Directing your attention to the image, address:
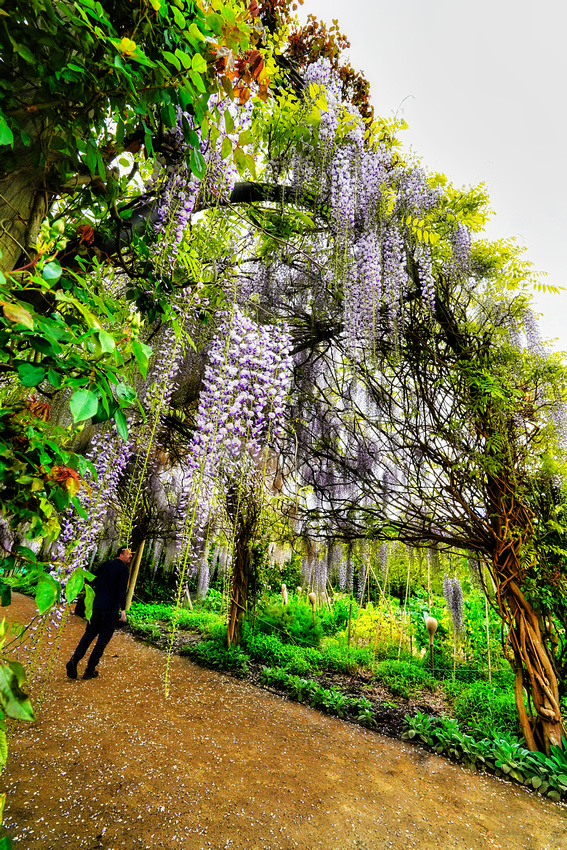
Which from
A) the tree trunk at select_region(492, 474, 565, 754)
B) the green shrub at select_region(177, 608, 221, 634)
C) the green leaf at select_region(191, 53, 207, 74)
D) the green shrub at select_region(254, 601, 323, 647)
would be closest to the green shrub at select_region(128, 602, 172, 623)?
the green shrub at select_region(177, 608, 221, 634)

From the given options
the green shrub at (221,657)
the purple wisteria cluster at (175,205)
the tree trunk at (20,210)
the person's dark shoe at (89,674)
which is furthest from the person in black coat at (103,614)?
the tree trunk at (20,210)

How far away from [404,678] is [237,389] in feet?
13.6

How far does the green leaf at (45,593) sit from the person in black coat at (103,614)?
3.04 meters

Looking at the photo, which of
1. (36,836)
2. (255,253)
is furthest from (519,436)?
(36,836)

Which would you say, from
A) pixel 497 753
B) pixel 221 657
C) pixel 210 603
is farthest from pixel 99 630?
pixel 210 603

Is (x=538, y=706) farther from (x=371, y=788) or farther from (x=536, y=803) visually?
(x=371, y=788)

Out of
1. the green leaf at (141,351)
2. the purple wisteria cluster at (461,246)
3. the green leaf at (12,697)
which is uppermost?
the purple wisteria cluster at (461,246)

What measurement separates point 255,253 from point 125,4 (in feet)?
7.92

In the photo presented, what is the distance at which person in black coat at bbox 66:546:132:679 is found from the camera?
11.4 ft

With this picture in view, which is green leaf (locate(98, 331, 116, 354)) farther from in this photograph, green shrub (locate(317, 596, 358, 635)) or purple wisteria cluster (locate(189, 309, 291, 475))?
green shrub (locate(317, 596, 358, 635))

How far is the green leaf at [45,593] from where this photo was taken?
61cm

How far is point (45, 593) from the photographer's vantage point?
0.65 metres

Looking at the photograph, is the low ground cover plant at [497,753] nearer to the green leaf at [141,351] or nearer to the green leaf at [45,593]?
the green leaf at [45,593]

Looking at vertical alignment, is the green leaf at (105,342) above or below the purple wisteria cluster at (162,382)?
below
